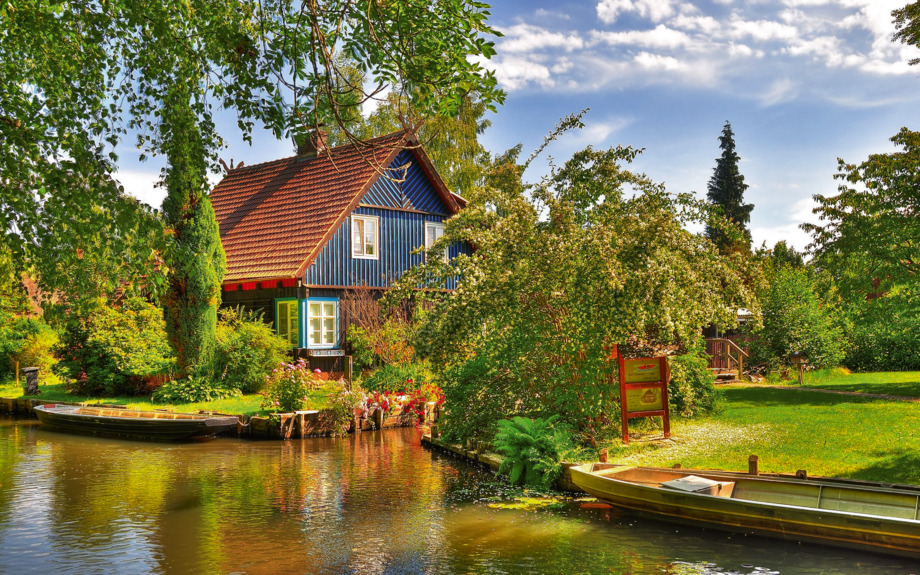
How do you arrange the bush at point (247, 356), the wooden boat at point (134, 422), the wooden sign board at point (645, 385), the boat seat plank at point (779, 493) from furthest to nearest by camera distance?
the bush at point (247, 356)
the wooden boat at point (134, 422)
the wooden sign board at point (645, 385)
the boat seat plank at point (779, 493)

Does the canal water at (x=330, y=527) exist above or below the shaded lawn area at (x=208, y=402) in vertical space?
below

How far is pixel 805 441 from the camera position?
1515cm

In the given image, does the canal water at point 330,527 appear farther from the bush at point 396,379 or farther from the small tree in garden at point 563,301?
the bush at point 396,379

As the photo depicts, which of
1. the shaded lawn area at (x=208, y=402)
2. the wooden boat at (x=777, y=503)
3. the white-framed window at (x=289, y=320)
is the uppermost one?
the white-framed window at (x=289, y=320)

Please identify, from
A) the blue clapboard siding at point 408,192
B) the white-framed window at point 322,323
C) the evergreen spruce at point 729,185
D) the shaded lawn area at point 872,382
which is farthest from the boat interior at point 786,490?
the evergreen spruce at point 729,185

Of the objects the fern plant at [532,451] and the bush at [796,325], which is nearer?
the fern plant at [532,451]

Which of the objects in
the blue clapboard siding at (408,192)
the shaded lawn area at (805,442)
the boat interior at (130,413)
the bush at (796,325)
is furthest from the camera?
the blue clapboard siding at (408,192)

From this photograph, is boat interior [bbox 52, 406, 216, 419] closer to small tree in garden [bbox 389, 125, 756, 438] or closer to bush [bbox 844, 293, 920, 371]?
small tree in garden [bbox 389, 125, 756, 438]

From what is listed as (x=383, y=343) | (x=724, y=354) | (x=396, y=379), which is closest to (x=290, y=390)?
(x=396, y=379)

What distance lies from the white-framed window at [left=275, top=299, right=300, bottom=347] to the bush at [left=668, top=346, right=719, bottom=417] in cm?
1482

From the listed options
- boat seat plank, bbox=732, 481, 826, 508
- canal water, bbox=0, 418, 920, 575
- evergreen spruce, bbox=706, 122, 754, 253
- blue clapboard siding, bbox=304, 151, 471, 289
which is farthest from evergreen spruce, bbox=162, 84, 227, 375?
evergreen spruce, bbox=706, 122, 754, 253

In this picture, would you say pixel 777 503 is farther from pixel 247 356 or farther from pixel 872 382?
pixel 247 356

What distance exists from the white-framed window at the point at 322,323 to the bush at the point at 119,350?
16.5ft

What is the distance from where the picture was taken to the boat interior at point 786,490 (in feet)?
33.7
